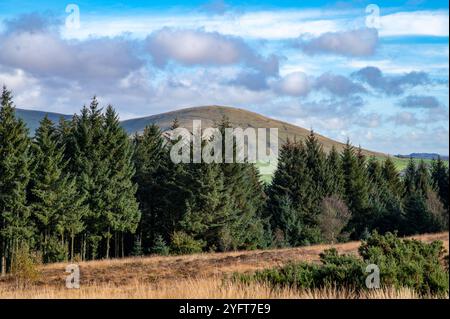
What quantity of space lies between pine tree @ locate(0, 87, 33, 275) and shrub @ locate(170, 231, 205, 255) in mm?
13559

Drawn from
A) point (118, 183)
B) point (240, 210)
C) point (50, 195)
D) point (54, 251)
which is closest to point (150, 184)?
point (118, 183)

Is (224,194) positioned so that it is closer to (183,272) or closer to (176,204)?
(176,204)

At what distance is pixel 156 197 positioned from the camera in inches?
2382

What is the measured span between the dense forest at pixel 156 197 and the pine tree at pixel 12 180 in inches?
3.5

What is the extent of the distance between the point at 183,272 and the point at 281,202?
37.6 m

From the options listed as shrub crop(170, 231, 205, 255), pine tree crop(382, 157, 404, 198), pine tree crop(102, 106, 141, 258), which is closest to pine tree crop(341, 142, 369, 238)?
pine tree crop(382, 157, 404, 198)

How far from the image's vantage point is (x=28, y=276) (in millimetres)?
28406

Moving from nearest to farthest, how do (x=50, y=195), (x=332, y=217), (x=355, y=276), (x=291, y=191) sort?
(x=355, y=276)
(x=50, y=195)
(x=332, y=217)
(x=291, y=191)

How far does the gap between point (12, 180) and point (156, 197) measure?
17.3 m

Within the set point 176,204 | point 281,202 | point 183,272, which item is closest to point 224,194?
point 176,204

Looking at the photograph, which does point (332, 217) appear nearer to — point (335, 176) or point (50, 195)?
point (335, 176)

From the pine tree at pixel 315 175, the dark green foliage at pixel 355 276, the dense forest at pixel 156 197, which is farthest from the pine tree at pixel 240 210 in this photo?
the dark green foliage at pixel 355 276

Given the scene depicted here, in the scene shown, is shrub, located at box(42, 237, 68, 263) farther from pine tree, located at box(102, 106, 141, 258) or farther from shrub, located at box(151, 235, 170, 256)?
shrub, located at box(151, 235, 170, 256)

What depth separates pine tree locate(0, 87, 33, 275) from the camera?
46.4m
